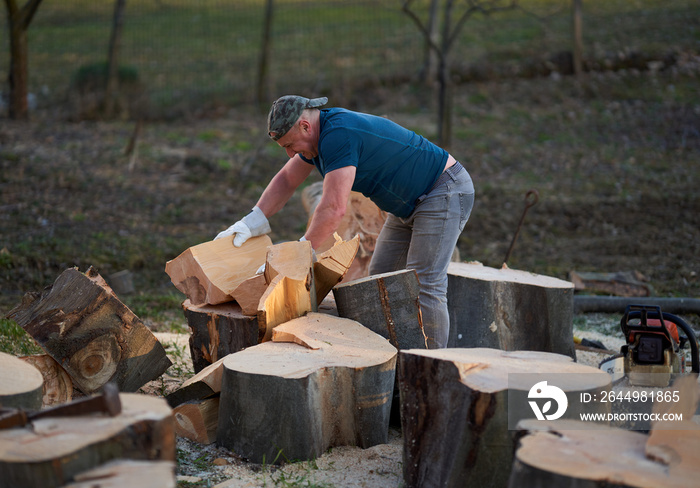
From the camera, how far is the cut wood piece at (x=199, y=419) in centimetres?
282

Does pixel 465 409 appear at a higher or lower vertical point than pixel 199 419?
higher

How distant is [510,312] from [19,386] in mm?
2527

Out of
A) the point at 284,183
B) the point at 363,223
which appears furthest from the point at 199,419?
the point at 363,223

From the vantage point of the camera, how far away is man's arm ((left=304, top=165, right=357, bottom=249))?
2.95m

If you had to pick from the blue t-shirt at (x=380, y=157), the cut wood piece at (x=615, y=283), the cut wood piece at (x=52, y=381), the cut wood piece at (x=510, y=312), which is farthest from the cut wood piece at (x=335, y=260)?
the cut wood piece at (x=615, y=283)

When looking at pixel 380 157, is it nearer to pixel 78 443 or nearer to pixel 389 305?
pixel 389 305

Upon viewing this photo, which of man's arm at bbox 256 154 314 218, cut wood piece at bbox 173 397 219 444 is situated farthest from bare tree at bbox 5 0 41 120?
cut wood piece at bbox 173 397 219 444

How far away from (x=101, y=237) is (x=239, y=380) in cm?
394

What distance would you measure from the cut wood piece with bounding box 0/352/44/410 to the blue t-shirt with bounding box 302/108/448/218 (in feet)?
4.83

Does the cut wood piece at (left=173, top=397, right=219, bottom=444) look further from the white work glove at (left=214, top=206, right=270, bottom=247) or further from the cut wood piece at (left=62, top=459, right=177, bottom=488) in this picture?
the cut wood piece at (left=62, top=459, right=177, bottom=488)

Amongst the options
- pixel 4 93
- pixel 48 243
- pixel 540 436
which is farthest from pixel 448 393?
pixel 4 93

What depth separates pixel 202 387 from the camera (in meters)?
2.83

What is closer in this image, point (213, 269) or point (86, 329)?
point (86, 329)

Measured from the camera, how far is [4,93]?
1041cm
